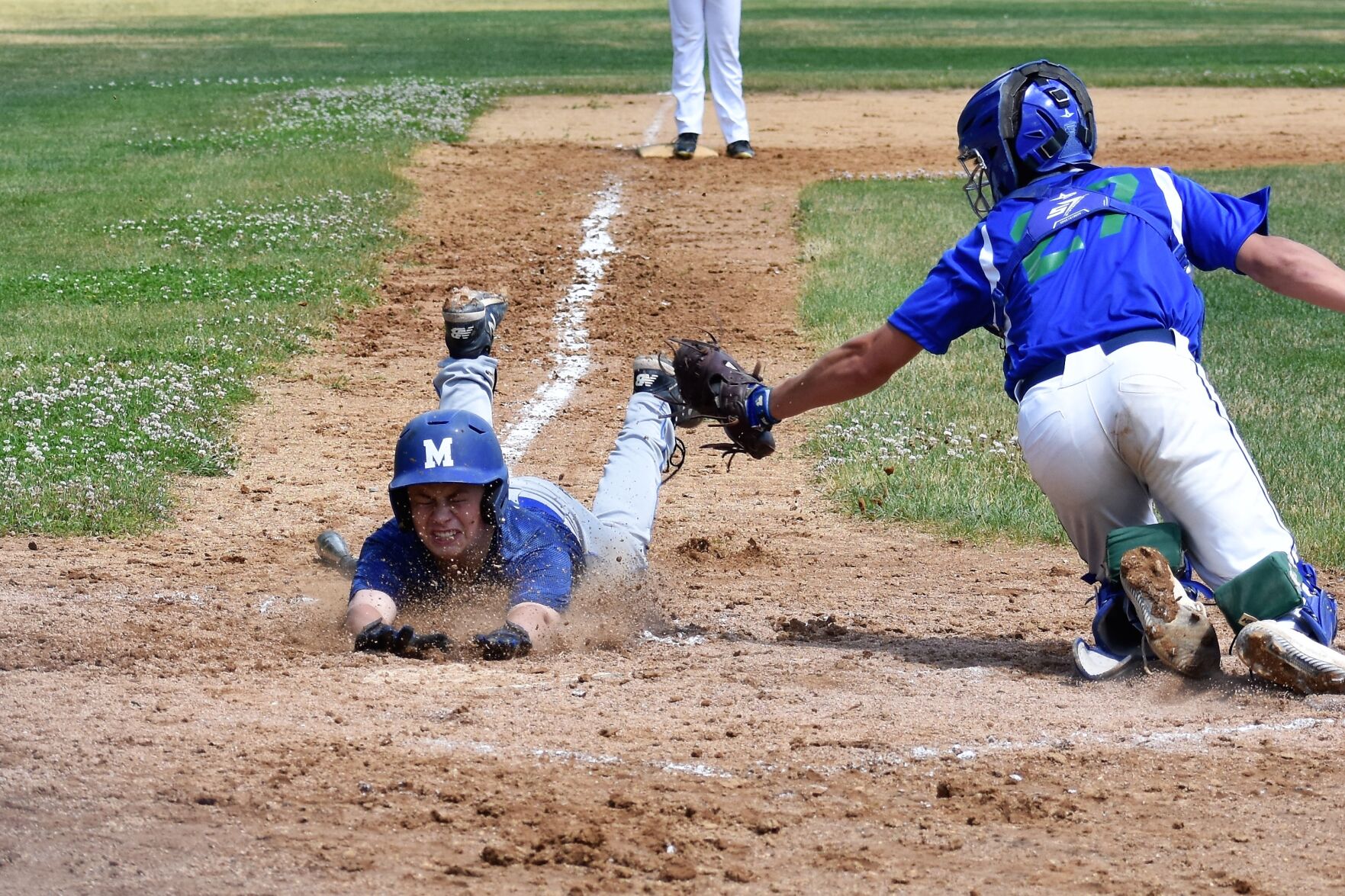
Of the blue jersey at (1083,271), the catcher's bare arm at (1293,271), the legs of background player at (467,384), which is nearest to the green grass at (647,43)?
the legs of background player at (467,384)

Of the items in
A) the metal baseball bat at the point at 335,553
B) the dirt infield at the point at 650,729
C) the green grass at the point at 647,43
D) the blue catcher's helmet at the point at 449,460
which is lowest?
the dirt infield at the point at 650,729

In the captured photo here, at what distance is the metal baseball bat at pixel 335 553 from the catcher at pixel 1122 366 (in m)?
1.99

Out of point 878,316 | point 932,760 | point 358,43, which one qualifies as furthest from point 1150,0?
point 932,760

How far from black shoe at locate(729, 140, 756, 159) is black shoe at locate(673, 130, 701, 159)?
403 millimetres

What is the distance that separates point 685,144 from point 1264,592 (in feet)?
43.2

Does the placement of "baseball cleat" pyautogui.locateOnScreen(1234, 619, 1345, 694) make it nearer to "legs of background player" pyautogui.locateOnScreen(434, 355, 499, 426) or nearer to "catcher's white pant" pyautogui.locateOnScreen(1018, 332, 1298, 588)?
"catcher's white pant" pyautogui.locateOnScreen(1018, 332, 1298, 588)

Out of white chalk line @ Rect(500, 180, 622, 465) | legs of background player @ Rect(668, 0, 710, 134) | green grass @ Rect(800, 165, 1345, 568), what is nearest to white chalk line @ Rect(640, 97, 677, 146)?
legs of background player @ Rect(668, 0, 710, 134)

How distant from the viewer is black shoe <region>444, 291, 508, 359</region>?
7.09m

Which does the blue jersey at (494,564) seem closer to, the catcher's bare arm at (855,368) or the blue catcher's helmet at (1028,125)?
the catcher's bare arm at (855,368)

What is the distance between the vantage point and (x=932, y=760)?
13.6 ft

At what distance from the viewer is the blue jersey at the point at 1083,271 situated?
4.79 meters

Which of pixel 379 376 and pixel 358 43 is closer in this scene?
pixel 379 376

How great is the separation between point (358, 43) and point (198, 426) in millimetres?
26838

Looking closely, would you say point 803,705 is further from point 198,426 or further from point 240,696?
point 198,426
